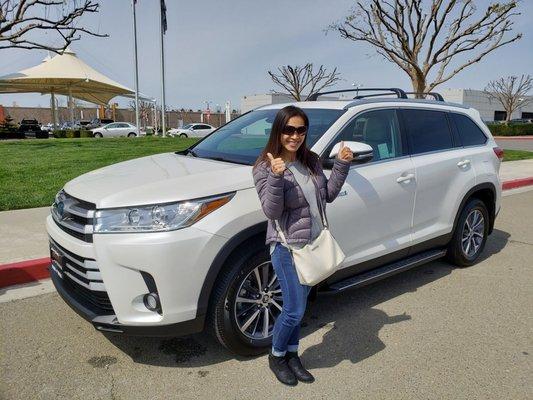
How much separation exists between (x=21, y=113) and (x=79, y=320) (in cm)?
8205

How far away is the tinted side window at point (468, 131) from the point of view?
16.1 ft

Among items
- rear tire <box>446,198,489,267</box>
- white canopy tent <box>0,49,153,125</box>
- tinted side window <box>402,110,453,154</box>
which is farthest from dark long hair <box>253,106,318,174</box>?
white canopy tent <box>0,49,153,125</box>

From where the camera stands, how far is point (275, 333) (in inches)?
113

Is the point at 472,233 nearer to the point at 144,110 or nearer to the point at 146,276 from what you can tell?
the point at 146,276

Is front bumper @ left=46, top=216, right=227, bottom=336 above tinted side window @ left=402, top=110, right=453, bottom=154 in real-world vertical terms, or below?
below

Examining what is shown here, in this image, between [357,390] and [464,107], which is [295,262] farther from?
[464,107]

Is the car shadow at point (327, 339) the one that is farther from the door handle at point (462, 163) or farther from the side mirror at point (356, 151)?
the door handle at point (462, 163)

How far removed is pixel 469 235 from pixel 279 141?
3359mm

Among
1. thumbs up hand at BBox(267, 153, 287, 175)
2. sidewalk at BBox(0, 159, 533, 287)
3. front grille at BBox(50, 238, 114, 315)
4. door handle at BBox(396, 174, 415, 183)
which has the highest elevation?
thumbs up hand at BBox(267, 153, 287, 175)

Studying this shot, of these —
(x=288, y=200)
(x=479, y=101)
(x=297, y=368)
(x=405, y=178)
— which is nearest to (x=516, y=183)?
(x=405, y=178)

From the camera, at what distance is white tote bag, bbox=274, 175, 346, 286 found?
Answer: 8.37 ft

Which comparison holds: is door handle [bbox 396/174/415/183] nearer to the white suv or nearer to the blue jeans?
the white suv

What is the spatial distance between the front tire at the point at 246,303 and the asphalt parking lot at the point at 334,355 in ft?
0.56

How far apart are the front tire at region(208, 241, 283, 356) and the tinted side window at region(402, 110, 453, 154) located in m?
1.99
